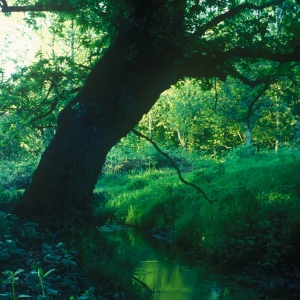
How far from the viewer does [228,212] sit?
9406 mm

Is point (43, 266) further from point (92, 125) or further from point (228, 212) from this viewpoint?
point (228, 212)

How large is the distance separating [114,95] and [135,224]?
790 centimetres

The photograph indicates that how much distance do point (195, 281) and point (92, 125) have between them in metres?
3.85

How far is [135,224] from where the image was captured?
13.1 meters

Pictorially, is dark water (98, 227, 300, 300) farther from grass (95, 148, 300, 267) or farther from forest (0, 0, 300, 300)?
grass (95, 148, 300, 267)

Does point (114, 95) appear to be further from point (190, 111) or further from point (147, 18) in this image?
point (190, 111)

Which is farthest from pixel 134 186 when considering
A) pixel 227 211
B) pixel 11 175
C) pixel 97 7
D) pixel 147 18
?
pixel 147 18

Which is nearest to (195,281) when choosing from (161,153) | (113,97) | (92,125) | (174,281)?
(174,281)

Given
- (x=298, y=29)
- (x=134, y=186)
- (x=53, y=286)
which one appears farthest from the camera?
(x=134, y=186)

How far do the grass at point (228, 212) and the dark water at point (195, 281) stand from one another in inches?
20.6

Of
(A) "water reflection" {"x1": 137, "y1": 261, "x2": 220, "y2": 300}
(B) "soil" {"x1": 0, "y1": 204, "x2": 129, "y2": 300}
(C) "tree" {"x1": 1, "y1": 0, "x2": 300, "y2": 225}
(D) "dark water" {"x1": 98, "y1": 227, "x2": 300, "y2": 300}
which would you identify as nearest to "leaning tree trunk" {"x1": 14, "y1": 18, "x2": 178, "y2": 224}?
(C) "tree" {"x1": 1, "y1": 0, "x2": 300, "y2": 225}

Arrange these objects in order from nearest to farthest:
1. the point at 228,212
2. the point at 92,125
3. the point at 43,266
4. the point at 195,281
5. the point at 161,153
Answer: the point at 43,266 < the point at 92,125 < the point at 161,153 < the point at 195,281 < the point at 228,212

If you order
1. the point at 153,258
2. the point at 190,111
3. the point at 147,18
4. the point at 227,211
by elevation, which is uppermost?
the point at 190,111

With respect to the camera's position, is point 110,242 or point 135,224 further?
point 135,224
